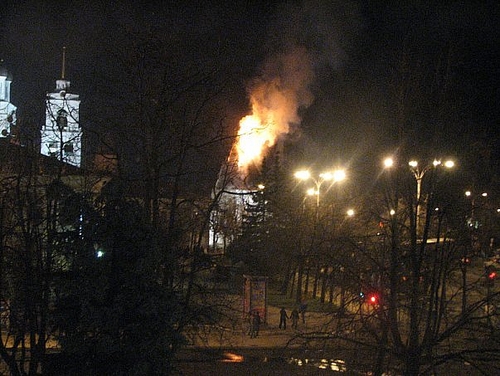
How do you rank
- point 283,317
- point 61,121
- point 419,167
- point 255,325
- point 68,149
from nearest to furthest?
point 419,167, point 61,121, point 68,149, point 255,325, point 283,317

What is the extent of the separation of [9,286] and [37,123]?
11.7 ft

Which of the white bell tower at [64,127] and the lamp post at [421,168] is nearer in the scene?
the lamp post at [421,168]

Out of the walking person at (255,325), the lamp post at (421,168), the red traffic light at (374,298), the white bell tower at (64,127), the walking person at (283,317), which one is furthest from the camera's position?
Result: the walking person at (283,317)

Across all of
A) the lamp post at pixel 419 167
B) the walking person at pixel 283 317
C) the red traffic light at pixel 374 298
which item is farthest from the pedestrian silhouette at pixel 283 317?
the red traffic light at pixel 374 298

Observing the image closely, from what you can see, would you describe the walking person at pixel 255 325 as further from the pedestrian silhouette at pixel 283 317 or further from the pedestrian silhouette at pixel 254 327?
the pedestrian silhouette at pixel 283 317

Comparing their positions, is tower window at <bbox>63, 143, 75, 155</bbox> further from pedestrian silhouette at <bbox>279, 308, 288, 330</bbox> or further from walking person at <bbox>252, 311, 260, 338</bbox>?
pedestrian silhouette at <bbox>279, 308, 288, 330</bbox>

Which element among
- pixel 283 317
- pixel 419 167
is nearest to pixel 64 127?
pixel 419 167

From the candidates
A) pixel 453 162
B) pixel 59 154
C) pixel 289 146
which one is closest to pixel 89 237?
pixel 59 154

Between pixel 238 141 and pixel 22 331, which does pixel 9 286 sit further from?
pixel 238 141

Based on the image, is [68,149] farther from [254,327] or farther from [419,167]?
[254,327]

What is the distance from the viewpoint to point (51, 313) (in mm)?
10242

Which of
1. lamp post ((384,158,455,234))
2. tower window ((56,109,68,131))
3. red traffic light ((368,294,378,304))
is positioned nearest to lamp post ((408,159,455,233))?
lamp post ((384,158,455,234))

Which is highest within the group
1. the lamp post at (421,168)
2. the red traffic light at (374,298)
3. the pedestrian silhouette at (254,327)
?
the lamp post at (421,168)

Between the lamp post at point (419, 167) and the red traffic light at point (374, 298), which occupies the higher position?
the lamp post at point (419, 167)
